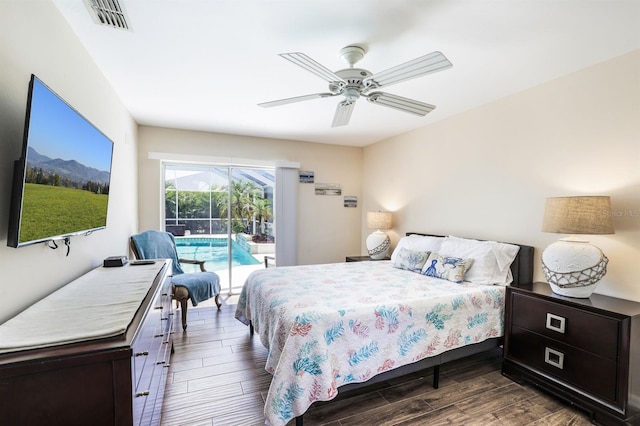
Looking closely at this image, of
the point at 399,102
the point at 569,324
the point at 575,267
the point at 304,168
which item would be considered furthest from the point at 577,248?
the point at 304,168

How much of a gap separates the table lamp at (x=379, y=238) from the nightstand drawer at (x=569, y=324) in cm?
199

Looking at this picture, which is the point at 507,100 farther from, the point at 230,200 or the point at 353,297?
the point at 230,200

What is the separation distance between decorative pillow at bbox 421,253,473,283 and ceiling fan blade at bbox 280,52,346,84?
197 centimetres

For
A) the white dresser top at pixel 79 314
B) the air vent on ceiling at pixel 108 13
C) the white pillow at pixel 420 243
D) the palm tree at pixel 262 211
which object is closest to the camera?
the white dresser top at pixel 79 314

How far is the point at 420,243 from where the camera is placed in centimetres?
353

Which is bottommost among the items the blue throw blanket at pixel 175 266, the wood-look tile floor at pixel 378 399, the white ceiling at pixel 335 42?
the wood-look tile floor at pixel 378 399

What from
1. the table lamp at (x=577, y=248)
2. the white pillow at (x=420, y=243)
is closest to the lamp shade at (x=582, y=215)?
the table lamp at (x=577, y=248)

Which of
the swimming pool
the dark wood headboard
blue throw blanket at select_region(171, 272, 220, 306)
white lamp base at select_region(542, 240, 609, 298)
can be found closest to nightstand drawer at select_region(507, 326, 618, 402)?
white lamp base at select_region(542, 240, 609, 298)

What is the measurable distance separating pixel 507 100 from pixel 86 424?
3.72 metres

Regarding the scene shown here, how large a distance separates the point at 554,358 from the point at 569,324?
0.29 m

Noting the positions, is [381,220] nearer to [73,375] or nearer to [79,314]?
[79,314]

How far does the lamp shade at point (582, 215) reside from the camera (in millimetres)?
1991

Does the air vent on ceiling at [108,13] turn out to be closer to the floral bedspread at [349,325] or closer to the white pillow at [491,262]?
the floral bedspread at [349,325]

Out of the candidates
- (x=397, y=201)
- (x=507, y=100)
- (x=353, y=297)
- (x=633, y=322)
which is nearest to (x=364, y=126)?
(x=397, y=201)
